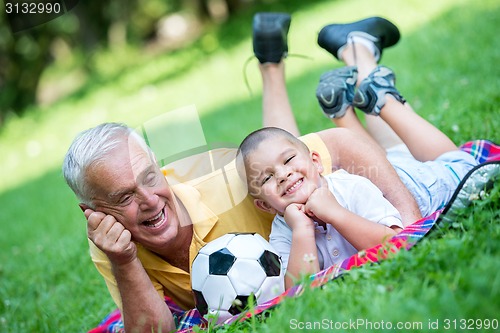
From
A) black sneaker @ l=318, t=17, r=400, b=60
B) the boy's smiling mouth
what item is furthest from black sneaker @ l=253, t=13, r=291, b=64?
the boy's smiling mouth

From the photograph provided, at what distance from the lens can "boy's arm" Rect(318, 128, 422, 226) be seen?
10.2ft

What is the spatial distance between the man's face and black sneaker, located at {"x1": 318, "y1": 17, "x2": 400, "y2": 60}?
2094 mm

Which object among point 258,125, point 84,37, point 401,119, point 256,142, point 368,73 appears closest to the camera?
point 256,142

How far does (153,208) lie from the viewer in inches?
112

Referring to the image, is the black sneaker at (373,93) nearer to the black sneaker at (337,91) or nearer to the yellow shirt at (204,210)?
the black sneaker at (337,91)

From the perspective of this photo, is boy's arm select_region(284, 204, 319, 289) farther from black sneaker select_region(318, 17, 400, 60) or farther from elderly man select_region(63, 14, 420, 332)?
black sneaker select_region(318, 17, 400, 60)

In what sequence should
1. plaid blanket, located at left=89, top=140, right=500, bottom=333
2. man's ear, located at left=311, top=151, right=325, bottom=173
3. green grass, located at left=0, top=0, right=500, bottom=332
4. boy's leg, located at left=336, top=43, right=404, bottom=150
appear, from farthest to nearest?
boy's leg, located at left=336, top=43, right=404, bottom=150
man's ear, located at left=311, top=151, right=325, bottom=173
plaid blanket, located at left=89, top=140, right=500, bottom=333
green grass, located at left=0, top=0, right=500, bottom=332

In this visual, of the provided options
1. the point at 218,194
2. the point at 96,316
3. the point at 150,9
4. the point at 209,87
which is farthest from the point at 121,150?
the point at 150,9

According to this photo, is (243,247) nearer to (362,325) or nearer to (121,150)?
(121,150)

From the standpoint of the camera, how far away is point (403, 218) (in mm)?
3041

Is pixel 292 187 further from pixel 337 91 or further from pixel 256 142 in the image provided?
pixel 337 91

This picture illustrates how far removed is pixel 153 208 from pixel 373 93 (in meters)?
1.64

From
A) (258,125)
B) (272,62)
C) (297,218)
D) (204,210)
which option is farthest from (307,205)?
(258,125)

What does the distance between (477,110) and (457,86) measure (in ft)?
3.04
